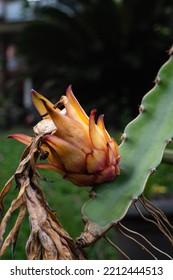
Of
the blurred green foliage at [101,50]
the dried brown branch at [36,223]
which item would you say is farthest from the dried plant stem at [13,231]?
the blurred green foliage at [101,50]

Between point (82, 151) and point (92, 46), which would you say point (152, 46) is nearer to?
point (92, 46)

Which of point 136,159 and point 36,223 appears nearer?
point 36,223

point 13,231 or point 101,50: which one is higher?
point 101,50

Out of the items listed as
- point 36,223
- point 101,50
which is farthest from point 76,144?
point 101,50

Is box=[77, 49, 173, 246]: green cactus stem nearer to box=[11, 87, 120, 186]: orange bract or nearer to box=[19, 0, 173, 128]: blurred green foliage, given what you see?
box=[11, 87, 120, 186]: orange bract

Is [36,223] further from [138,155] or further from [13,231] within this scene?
[138,155]

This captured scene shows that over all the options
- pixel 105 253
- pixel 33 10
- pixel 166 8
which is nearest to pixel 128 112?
pixel 166 8
